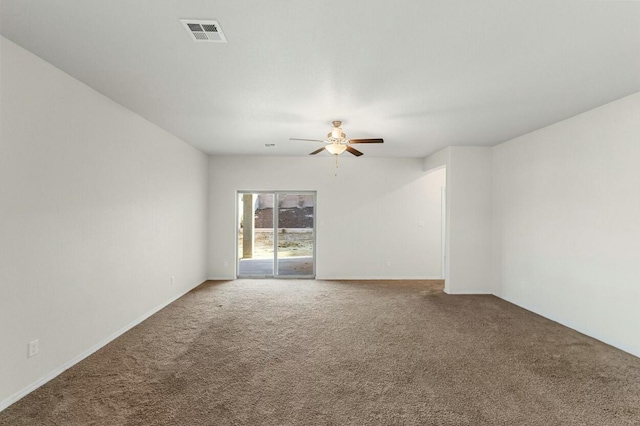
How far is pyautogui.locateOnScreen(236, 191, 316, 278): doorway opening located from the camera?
22.4ft

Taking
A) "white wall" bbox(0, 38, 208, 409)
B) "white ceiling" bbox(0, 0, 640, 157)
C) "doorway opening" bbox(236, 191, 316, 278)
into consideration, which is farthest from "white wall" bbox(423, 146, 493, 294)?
"white wall" bbox(0, 38, 208, 409)

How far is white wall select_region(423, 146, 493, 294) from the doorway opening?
2.83 meters

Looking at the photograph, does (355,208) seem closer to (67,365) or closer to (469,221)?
(469,221)

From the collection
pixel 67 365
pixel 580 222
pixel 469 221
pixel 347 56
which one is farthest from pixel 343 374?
pixel 469 221

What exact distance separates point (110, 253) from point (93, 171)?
92 centimetres

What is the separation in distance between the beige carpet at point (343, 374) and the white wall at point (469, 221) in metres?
1.14

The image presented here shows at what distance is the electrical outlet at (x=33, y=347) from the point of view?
8.01 ft

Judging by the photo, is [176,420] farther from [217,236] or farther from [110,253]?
[217,236]

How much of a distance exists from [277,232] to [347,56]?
4820mm

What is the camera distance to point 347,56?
2.44m

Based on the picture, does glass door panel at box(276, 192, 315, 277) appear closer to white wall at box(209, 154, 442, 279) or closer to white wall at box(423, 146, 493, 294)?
white wall at box(209, 154, 442, 279)

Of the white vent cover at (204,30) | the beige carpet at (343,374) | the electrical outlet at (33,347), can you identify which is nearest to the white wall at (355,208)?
the beige carpet at (343,374)

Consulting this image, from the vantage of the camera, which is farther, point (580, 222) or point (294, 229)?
point (294, 229)

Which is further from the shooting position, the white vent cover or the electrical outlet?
the electrical outlet
